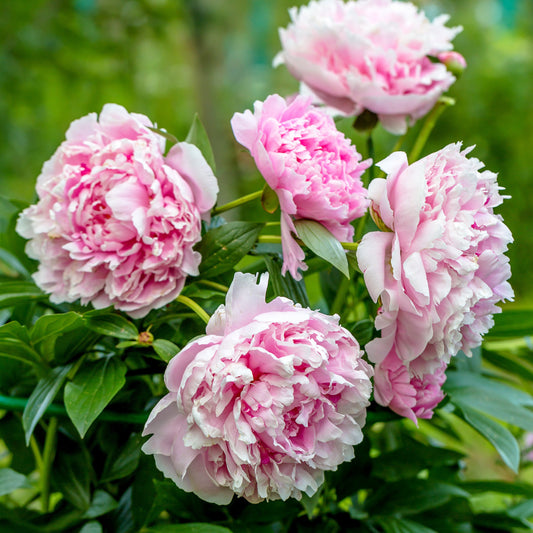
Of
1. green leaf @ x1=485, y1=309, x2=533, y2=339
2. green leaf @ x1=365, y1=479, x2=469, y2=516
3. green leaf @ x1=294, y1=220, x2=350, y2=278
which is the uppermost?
green leaf @ x1=294, y1=220, x2=350, y2=278

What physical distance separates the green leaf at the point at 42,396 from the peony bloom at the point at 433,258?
18cm

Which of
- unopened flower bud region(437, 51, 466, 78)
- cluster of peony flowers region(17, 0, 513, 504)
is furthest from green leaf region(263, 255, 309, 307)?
unopened flower bud region(437, 51, 466, 78)

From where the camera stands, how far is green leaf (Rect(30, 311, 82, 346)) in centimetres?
38

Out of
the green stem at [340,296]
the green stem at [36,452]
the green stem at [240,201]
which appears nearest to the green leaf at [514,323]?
the green stem at [340,296]

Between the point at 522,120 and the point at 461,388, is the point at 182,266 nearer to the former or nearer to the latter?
the point at 461,388

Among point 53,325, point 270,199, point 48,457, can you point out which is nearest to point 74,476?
point 48,457

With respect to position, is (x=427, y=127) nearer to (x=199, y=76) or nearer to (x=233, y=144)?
(x=199, y=76)

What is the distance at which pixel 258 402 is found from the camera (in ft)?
1.03

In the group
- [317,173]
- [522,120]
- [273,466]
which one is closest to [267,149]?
[317,173]

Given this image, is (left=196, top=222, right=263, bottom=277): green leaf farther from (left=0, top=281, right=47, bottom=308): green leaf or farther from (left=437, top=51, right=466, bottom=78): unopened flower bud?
(left=437, top=51, right=466, bottom=78): unopened flower bud

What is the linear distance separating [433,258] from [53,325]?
212 millimetres

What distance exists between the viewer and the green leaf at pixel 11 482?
1.33 ft

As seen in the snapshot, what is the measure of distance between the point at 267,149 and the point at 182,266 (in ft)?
0.26

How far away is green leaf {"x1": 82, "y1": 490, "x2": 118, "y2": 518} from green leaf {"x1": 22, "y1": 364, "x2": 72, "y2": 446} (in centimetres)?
8
